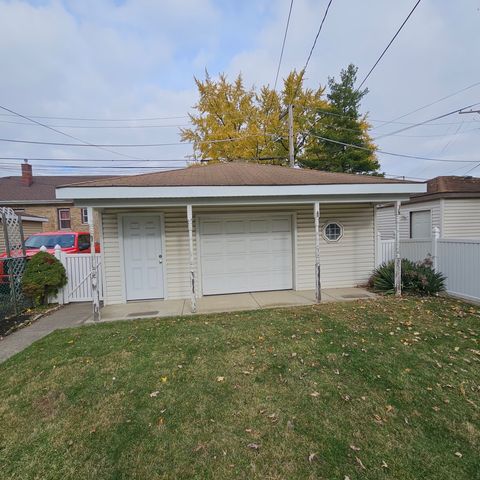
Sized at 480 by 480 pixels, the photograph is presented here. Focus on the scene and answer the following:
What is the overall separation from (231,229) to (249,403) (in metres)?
5.07

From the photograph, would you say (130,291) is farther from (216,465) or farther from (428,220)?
(428,220)

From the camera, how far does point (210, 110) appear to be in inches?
667

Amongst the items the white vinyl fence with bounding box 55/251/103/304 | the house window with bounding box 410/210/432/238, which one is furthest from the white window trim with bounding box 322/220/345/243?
the house window with bounding box 410/210/432/238

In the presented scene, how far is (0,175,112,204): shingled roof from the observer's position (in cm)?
1809

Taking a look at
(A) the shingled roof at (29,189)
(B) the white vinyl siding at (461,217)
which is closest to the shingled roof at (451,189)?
(B) the white vinyl siding at (461,217)

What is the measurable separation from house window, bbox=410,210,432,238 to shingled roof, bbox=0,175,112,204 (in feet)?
65.2

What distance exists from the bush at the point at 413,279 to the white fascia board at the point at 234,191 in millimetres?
1871

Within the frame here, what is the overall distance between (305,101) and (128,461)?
1900 centimetres

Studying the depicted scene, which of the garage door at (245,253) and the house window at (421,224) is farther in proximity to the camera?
the house window at (421,224)

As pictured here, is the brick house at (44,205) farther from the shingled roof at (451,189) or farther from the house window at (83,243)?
the shingled roof at (451,189)

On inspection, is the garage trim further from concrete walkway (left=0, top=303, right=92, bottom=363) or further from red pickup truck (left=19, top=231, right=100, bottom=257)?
red pickup truck (left=19, top=231, right=100, bottom=257)

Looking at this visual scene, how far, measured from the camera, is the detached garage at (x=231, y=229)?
596 centimetres

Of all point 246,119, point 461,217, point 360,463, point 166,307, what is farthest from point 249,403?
point 246,119

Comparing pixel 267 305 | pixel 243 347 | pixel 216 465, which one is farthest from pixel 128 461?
pixel 267 305
